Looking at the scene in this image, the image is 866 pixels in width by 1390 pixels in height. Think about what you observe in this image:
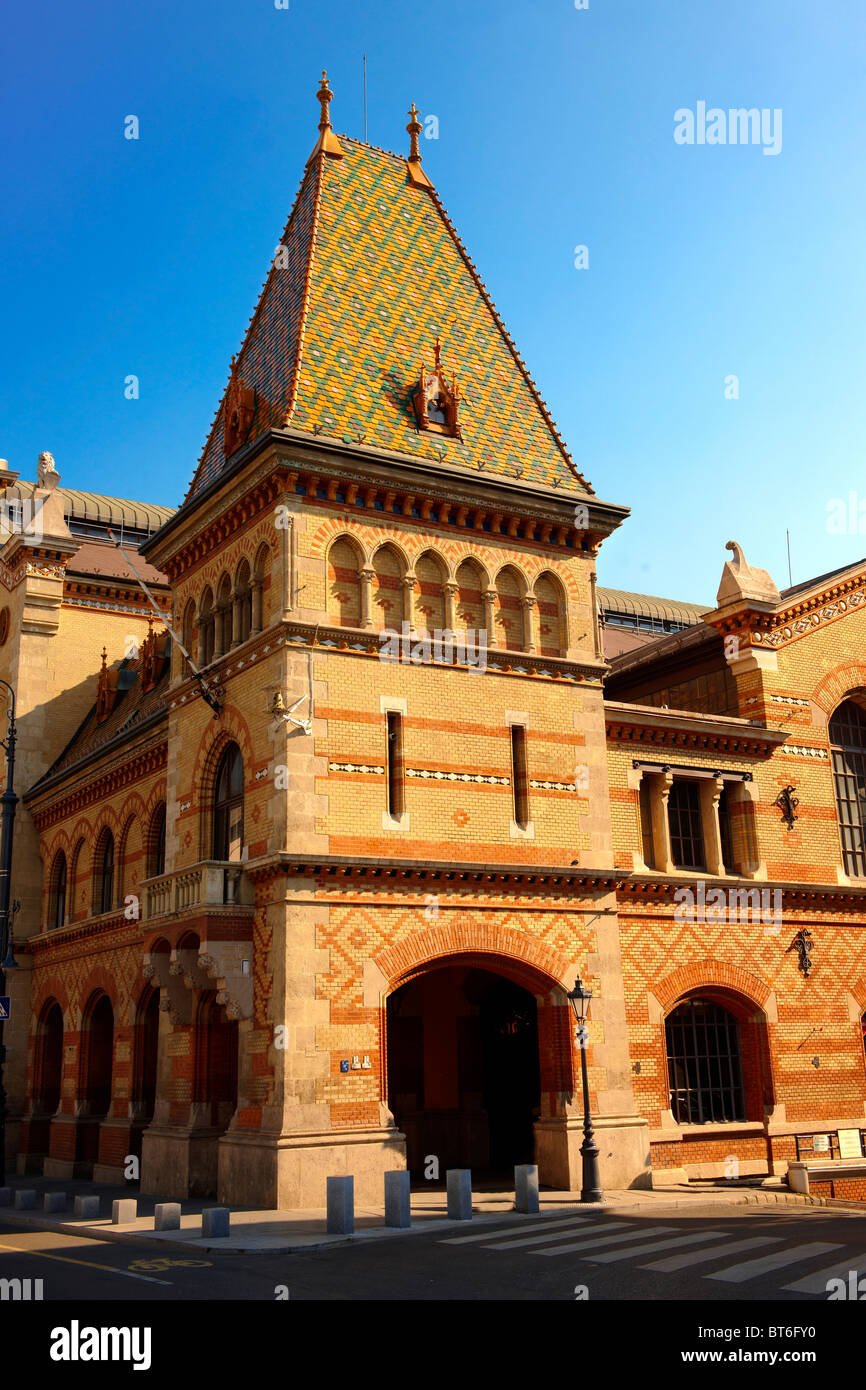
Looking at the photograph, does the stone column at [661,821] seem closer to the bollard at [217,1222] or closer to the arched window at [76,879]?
the bollard at [217,1222]

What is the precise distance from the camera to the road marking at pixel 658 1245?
588 inches

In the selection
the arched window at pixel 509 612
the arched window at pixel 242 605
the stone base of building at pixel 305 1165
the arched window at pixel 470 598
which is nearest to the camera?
the stone base of building at pixel 305 1165

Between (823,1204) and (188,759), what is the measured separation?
1509 centimetres

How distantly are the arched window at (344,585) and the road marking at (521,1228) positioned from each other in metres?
10.6

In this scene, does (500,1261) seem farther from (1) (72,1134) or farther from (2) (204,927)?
(1) (72,1134)

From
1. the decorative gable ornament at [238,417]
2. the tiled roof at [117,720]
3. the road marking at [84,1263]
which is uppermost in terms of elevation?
the decorative gable ornament at [238,417]

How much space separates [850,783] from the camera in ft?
99.6

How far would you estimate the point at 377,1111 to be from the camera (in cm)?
2106

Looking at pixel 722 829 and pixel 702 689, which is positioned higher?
pixel 702 689

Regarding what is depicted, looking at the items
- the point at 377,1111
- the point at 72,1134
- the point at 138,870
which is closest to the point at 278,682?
the point at 377,1111

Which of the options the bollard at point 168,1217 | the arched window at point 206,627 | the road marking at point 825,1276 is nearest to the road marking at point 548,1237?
the road marking at point 825,1276

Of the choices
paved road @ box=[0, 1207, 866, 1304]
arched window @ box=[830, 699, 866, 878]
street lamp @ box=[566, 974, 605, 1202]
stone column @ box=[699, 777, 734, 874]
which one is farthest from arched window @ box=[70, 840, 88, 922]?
arched window @ box=[830, 699, 866, 878]

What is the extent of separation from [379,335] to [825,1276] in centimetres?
1949
